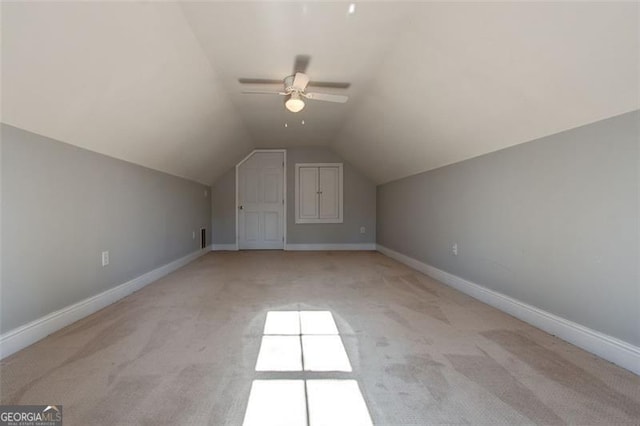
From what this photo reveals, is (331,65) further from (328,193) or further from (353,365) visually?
(328,193)

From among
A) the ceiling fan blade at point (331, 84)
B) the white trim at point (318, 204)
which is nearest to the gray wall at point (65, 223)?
the ceiling fan blade at point (331, 84)

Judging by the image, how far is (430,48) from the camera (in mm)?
2139

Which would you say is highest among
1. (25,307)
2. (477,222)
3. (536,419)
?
(477,222)

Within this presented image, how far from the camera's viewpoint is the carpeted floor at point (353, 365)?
4.09 ft

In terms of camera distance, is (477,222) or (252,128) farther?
(252,128)

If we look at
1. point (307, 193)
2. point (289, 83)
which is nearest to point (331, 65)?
point (289, 83)

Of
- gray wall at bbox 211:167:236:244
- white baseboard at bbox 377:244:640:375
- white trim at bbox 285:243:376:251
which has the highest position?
gray wall at bbox 211:167:236:244

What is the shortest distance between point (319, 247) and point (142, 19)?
4.84m

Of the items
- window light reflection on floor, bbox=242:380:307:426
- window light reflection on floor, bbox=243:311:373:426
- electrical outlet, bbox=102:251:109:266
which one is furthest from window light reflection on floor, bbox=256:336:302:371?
electrical outlet, bbox=102:251:109:266

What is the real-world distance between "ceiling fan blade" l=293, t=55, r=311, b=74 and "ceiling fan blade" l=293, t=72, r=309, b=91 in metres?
0.10

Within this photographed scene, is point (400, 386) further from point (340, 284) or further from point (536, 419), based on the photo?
point (340, 284)

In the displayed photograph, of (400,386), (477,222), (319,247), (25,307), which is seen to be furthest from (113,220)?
(319,247)

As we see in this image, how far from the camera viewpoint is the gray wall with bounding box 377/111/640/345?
160 centimetres

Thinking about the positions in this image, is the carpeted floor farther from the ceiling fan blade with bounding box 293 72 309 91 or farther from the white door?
the white door
